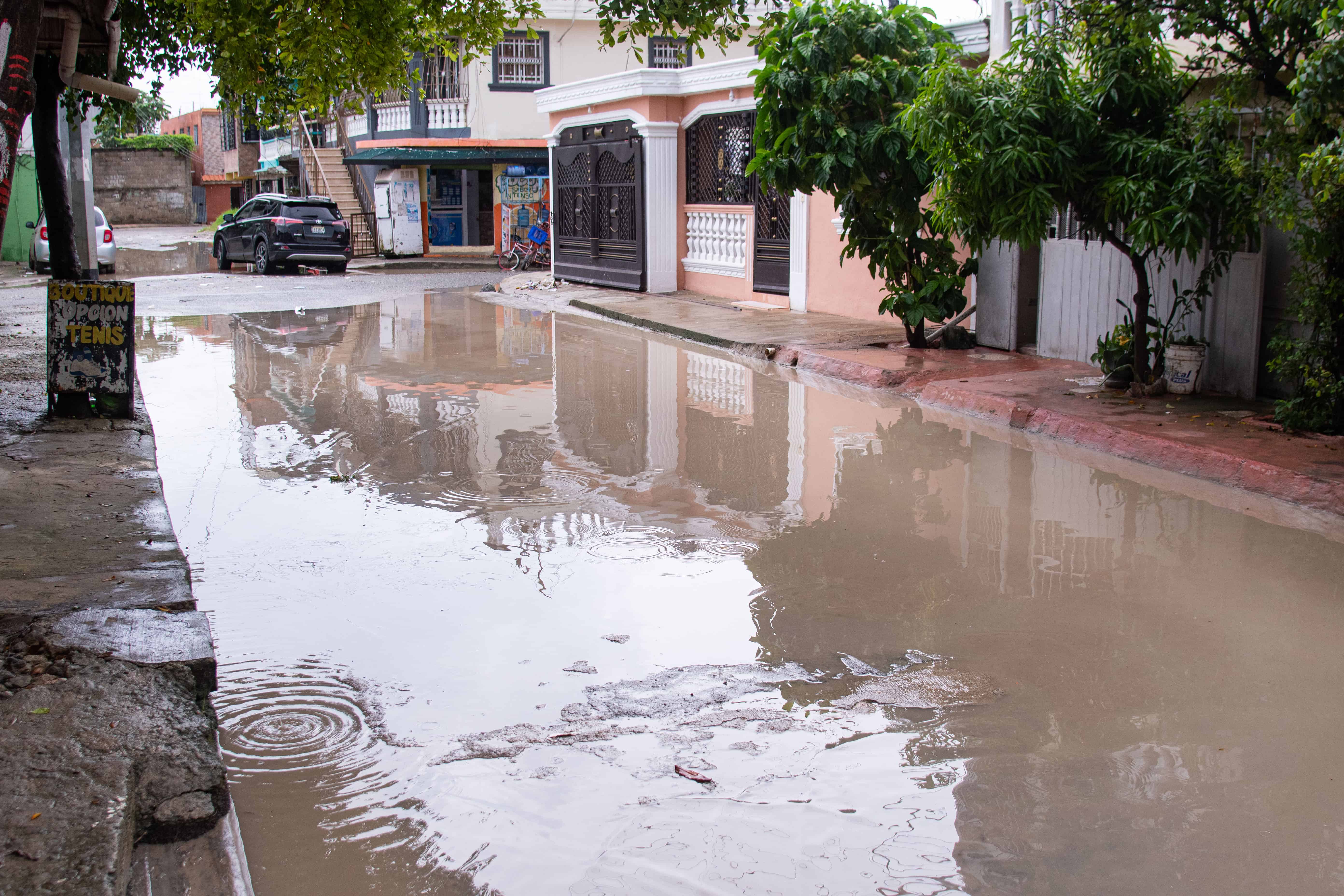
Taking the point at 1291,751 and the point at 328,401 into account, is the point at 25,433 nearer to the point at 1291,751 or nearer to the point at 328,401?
the point at 328,401

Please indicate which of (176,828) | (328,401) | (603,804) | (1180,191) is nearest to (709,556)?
(603,804)

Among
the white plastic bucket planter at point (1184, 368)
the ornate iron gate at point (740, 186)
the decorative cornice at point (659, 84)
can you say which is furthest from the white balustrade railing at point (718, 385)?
the decorative cornice at point (659, 84)

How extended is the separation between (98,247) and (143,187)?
30637mm

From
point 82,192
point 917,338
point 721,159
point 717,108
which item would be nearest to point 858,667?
point 917,338

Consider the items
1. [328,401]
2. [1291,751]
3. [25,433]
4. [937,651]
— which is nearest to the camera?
[1291,751]

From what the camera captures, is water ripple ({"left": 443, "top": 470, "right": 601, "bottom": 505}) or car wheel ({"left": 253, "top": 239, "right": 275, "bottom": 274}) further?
car wheel ({"left": 253, "top": 239, "right": 275, "bottom": 274})

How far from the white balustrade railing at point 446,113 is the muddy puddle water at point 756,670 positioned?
77.7 feet

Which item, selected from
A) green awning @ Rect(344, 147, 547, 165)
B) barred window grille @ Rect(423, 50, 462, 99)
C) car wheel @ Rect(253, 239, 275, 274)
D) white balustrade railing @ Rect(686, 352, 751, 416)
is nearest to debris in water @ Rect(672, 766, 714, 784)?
white balustrade railing @ Rect(686, 352, 751, 416)

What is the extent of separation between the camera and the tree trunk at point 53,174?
8367 millimetres

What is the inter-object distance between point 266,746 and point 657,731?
4.04 feet

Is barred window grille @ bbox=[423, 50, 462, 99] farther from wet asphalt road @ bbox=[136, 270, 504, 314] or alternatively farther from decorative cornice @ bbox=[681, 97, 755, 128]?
decorative cornice @ bbox=[681, 97, 755, 128]

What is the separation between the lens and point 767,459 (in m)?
7.68

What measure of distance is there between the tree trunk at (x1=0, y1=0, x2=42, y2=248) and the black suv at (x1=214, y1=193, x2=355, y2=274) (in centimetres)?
1973

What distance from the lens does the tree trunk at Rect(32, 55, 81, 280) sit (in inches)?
329
